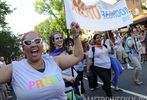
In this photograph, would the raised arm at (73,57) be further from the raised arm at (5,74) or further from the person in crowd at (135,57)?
the person in crowd at (135,57)

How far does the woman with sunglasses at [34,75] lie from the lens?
3.83 metres

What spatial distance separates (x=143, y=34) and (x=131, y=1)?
3829 cm

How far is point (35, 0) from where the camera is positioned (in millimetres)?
74000

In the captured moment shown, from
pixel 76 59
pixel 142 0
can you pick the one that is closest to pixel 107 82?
pixel 76 59

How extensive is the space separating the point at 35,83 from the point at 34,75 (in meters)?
0.09

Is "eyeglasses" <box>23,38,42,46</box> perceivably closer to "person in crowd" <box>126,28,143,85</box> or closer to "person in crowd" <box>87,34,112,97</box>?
"person in crowd" <box>87,34,112,97</box>

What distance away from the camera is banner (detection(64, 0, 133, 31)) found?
7.68 metres

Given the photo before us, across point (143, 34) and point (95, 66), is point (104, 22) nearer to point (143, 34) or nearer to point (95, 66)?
point (95, 66)

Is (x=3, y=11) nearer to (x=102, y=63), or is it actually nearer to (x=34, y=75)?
(x=102, y=63)

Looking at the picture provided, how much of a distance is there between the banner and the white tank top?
273 centimetres

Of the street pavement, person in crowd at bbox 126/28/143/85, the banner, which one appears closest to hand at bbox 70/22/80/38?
the banner

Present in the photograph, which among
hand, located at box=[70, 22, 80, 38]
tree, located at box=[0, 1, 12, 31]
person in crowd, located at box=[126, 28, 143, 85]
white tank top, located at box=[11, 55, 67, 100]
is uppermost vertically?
tree, located at box=[0, 1, 12, 31]

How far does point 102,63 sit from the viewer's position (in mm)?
10578

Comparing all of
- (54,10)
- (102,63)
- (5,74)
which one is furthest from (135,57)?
(54,10)
